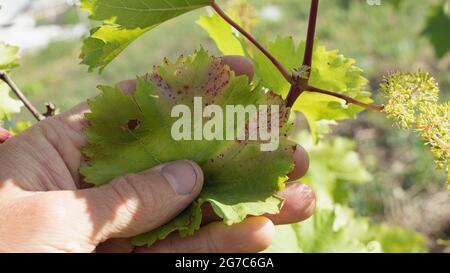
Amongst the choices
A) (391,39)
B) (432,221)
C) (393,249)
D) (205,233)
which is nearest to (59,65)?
(391,39)

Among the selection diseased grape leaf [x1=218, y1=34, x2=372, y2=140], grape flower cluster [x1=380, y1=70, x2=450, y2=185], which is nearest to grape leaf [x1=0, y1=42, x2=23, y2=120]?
diseased grape leaf [x1=218, y1=34, x2=372, y2=140]

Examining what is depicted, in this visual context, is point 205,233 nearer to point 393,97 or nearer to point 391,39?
point 393,97

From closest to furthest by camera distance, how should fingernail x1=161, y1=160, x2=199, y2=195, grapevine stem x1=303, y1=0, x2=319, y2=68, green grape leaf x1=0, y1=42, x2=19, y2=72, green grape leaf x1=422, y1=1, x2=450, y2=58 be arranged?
grapevine stem x1=303, y1=0, x2=319, y2=68 → fingernail x1=161, y1=160, x2=199, y2=195 → green grape leaf x1=0, y1=42, x2=19, y2=72 → green grape leaf x1=422, y1=1, x2=450, y2=58

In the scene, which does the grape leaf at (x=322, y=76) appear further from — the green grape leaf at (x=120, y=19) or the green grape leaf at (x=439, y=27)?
the green grape leaf at (x=439, y=27)

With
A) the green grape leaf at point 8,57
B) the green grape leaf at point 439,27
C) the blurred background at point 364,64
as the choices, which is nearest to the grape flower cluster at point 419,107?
the blurred background at point 364,64

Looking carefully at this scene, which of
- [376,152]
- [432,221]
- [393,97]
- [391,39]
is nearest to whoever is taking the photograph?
[393,97]

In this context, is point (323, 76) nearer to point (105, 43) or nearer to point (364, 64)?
point (105, 43)

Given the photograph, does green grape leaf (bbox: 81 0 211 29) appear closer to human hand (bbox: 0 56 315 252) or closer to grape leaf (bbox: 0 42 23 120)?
human hand (bbox: 0 56 315 252)
